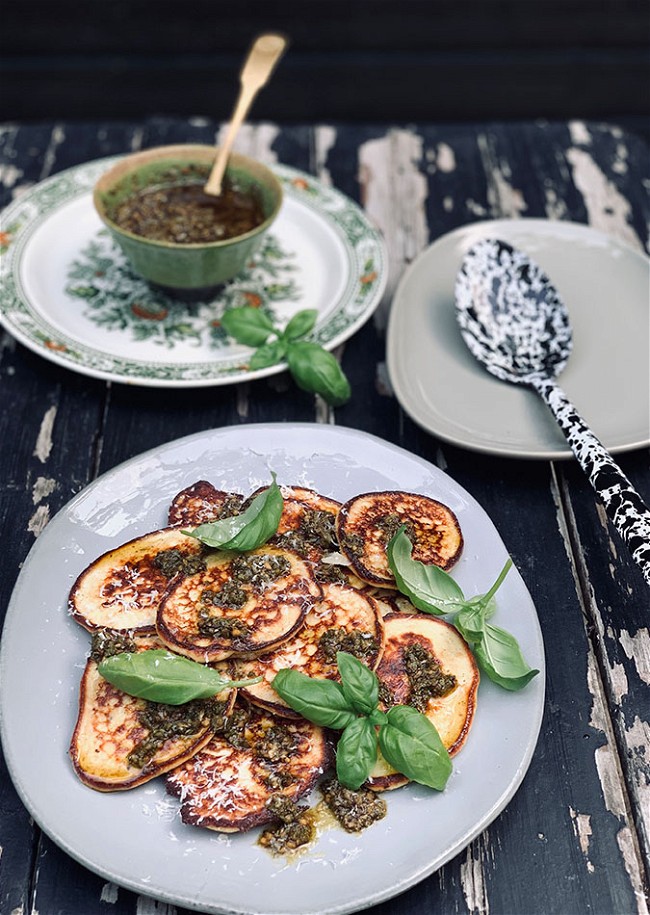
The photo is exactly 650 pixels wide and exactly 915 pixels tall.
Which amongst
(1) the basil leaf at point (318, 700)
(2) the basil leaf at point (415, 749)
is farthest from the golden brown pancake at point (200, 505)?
(2) the basil leaf at point (415, 749)

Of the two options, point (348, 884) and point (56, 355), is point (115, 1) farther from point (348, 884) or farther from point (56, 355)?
point (348, 884)

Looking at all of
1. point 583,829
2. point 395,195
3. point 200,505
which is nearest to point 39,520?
point 200,505

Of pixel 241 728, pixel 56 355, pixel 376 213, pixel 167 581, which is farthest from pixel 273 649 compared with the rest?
pixel 376 213

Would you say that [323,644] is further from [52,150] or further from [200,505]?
[52,150]

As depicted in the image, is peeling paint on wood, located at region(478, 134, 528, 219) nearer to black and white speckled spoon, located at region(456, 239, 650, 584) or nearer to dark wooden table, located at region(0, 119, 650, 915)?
dark wooden table, located at region(0, 119, 650, 915)

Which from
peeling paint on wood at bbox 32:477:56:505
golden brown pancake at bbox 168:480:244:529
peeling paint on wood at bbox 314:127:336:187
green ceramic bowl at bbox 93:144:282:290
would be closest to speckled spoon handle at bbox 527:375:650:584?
golden brown pancake at bbox 168:480:244:529

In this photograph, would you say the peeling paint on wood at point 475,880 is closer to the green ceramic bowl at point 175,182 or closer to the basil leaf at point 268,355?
the basil leaf at point 268,355

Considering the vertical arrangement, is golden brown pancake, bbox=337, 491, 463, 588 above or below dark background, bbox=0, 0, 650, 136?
above
